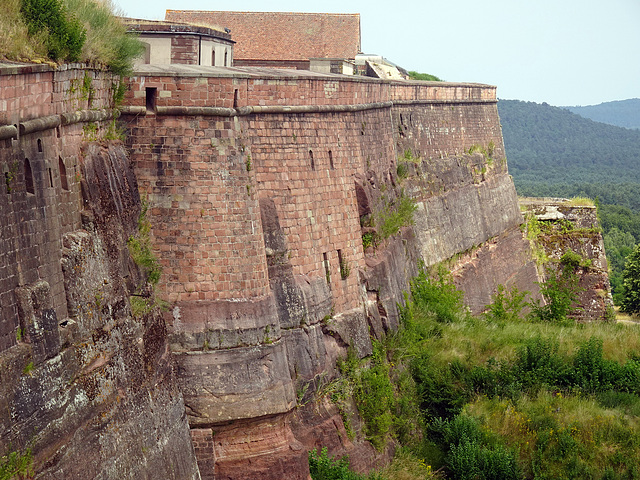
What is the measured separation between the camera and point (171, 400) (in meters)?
12.3

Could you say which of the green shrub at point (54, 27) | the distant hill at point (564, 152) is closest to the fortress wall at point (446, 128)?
the green shrub at point (54, 27)

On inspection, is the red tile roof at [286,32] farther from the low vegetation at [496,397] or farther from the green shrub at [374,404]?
the green shrub at [374,404]

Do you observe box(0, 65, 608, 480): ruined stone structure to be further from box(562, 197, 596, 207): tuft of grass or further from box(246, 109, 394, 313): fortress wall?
box(562, 197, 596, 207): tuft of grass

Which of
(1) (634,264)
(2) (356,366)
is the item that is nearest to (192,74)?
(2) (356,366)

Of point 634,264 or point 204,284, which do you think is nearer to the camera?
point 204,284

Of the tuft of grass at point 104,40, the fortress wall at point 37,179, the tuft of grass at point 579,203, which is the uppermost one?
the tuft of grass at point 104,40

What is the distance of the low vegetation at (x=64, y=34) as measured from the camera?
10.2 m

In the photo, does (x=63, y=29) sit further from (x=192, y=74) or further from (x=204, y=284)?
(x=204, y=284)

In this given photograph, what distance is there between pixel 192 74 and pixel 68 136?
259 centimetres

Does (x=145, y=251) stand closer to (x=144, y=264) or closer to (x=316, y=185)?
(x=144, y=264)

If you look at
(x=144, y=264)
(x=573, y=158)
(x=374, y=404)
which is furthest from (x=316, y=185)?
(x=573, y=158)

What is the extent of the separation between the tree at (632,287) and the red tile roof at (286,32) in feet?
52.6

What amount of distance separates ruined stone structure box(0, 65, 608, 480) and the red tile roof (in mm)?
12142

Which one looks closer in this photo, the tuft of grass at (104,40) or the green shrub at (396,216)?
the tuft of grass at (104,40)
